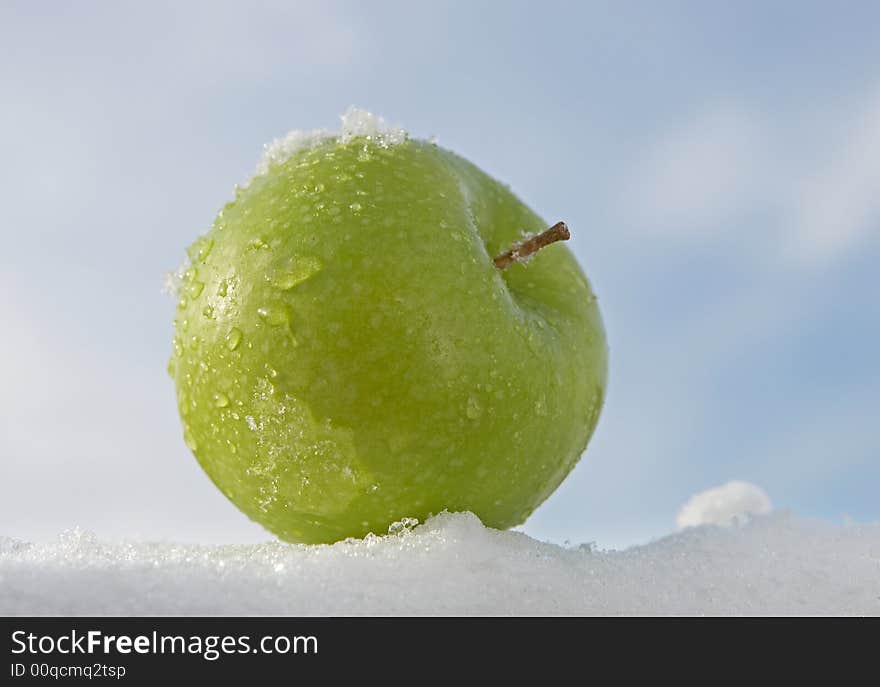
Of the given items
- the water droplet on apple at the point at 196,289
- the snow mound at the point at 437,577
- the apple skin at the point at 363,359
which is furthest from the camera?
the water droplet on apple at the point at 196,289

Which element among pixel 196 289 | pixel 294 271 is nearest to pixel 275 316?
pixel 294 271

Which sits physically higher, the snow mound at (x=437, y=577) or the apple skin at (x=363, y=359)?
the apple skin at (x=363, y=359)

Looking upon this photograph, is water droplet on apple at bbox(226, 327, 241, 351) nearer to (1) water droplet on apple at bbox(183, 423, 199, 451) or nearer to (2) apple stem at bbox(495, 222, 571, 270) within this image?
(1) water droplet on apple at bbox(183, 423, 199, 451)

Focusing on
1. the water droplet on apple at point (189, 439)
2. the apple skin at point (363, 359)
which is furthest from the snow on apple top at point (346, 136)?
the water droplet on apple at point (189, 439)

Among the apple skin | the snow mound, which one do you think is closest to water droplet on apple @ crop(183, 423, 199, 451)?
the apple skin

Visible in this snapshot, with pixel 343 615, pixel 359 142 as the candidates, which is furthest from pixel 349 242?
pixel 343 615

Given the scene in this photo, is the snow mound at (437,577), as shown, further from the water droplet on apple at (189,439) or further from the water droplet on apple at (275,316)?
the water droplet on apple at (275,316)

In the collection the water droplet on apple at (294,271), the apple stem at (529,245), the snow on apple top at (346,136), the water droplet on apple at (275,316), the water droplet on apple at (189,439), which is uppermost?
the snow on apple top at (346,136)

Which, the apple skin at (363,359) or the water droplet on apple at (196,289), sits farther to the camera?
the water droplet on apple at (196,289)
